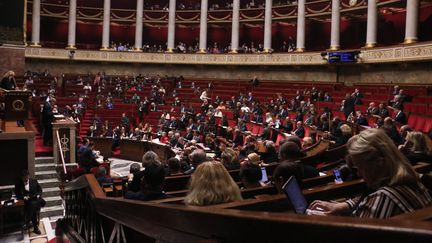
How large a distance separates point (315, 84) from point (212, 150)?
11.0 metres

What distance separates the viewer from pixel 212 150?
13.4 meters

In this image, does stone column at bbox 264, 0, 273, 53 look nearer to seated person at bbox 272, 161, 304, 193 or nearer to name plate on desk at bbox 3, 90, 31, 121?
name plate on desk at bbox 3, 90, 31, 121

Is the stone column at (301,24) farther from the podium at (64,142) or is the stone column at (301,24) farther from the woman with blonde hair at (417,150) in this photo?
the woman with blonde hair at (417,150)

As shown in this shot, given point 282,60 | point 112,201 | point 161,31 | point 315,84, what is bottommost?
point 112,201

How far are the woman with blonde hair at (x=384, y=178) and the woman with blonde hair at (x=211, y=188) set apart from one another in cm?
77

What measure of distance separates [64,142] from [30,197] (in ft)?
10.0

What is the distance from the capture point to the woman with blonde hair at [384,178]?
1.71 metres

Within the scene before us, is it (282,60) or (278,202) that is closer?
(278,202)

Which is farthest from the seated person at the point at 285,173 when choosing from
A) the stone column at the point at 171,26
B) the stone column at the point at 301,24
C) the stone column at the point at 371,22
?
the stone column at the point at 171,26

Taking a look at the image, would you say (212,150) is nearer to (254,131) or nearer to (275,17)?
(254,131)

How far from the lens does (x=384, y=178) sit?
182 centimetres

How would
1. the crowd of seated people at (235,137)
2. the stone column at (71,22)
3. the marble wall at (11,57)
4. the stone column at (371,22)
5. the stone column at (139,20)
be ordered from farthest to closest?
the stone column at (139,20) < the stone column at (71,22) < the stone column at (371,22) < the marble wall at (11,57) < the crowd of seated people at (235,137)

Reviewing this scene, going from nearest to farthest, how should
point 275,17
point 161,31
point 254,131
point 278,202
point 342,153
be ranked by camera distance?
point 278,202
point 342,153
point 254,131
point 275,17
point 161,31

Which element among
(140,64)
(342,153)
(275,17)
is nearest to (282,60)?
(275,17)
